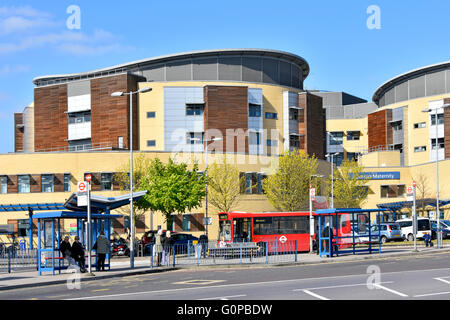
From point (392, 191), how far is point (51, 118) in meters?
45.6

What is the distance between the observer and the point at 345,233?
43688mm

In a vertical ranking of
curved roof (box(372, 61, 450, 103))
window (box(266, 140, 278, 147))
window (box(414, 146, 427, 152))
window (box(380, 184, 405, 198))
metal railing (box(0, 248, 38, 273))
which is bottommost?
metal railing (box(0, 248, 38, 273))

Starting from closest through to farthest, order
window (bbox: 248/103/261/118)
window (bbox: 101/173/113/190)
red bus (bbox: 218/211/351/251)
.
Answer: red bus (bbox: 218/211/351/251)
window (bbox: 101/173/113/190)
window (bbox: 248/103/261/118)

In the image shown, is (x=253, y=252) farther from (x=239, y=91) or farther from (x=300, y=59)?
(x=300, y=59)

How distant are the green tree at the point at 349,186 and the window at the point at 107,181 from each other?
28091 mm

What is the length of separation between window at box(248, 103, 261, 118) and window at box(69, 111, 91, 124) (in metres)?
19.3

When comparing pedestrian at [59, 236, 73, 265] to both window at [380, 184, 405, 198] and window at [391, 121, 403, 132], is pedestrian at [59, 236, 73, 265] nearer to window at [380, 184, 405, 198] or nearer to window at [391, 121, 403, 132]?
window at [380, 184, 405, 198]

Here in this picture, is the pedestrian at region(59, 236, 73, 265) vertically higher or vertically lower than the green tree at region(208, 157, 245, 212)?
lower

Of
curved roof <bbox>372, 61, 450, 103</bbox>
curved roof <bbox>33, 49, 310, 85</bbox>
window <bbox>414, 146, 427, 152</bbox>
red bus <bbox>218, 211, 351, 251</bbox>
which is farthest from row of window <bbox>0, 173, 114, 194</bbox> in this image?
curved roof <bbox>372, 61, 450, 103</bbox>

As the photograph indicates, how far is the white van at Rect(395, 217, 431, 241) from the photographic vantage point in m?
52.5

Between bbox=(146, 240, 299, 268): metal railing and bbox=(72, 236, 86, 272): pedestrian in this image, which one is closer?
bbox=(72, 236, 86, 272): pedestrian

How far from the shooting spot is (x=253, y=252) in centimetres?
3578

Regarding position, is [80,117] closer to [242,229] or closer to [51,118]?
[51,118]
